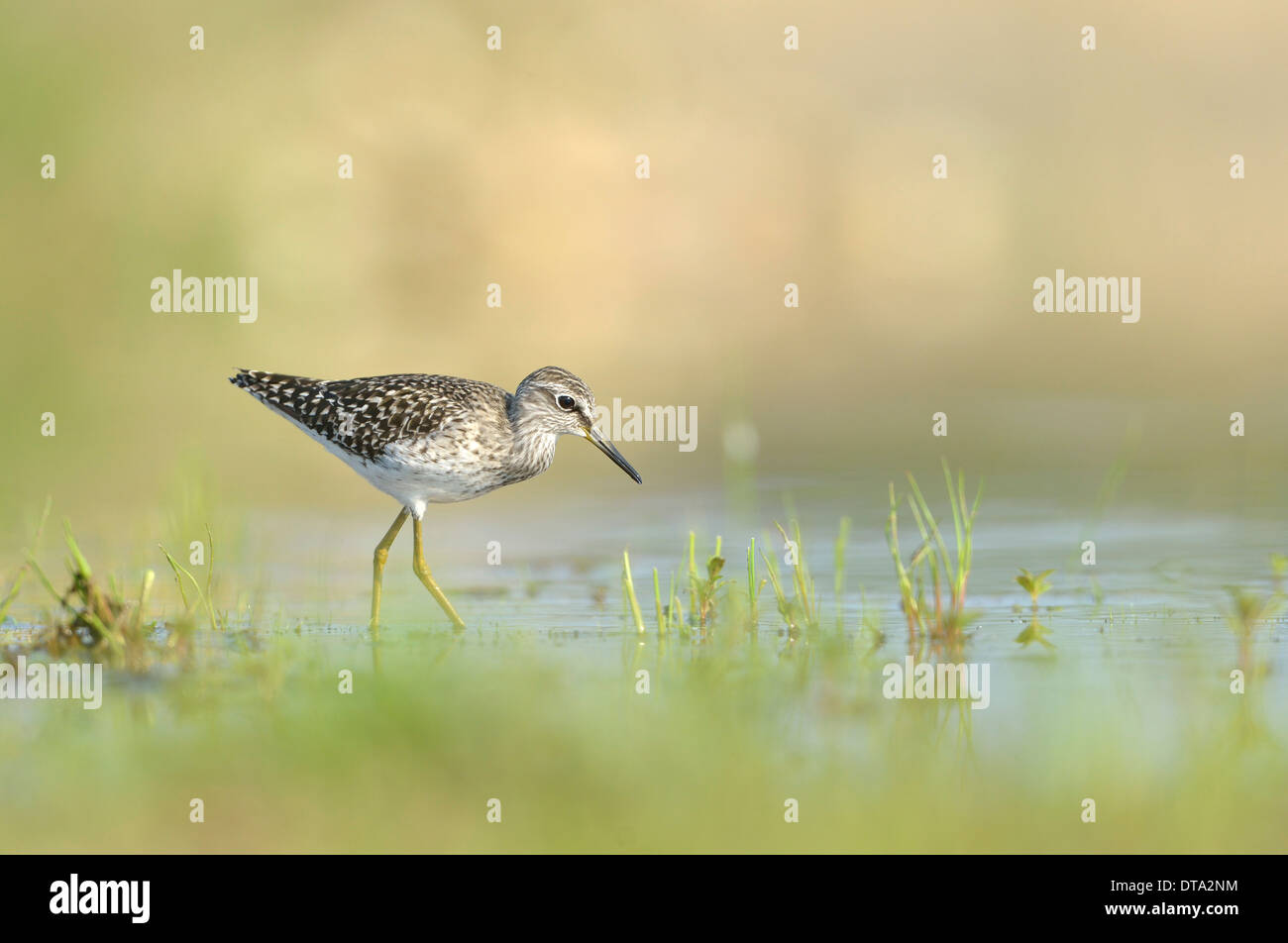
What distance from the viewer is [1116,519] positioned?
12.9 meters

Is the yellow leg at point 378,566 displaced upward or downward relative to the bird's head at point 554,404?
downward

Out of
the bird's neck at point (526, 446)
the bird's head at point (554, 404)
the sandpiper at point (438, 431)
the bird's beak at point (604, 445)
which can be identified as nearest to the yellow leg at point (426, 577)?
the sandpiper at point (438, 431)

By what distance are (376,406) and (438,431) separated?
21.3 inches

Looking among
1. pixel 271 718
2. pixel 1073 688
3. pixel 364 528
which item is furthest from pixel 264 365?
pixel 1073 688

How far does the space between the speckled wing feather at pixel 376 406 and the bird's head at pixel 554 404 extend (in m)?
0.27

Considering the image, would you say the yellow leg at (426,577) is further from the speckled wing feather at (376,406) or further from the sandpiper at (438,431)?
the speckled wing feather at (376,406)

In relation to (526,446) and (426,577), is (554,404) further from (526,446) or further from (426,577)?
(426,577)

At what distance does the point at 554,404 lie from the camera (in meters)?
10.8

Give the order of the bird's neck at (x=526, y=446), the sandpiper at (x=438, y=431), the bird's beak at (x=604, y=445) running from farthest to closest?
the bird's beak at (x=604, y=445), the bird's neck at (x=526, y=446), the sandpiper at (x=438, y=431)

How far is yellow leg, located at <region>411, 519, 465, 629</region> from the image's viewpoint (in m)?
10.1

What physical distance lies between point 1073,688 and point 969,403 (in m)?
11.2

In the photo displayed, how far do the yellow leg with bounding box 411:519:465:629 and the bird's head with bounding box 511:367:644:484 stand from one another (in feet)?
3.44

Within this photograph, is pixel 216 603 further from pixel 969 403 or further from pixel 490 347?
pixel 969 403

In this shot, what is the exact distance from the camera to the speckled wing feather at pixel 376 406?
10414 millimetres
